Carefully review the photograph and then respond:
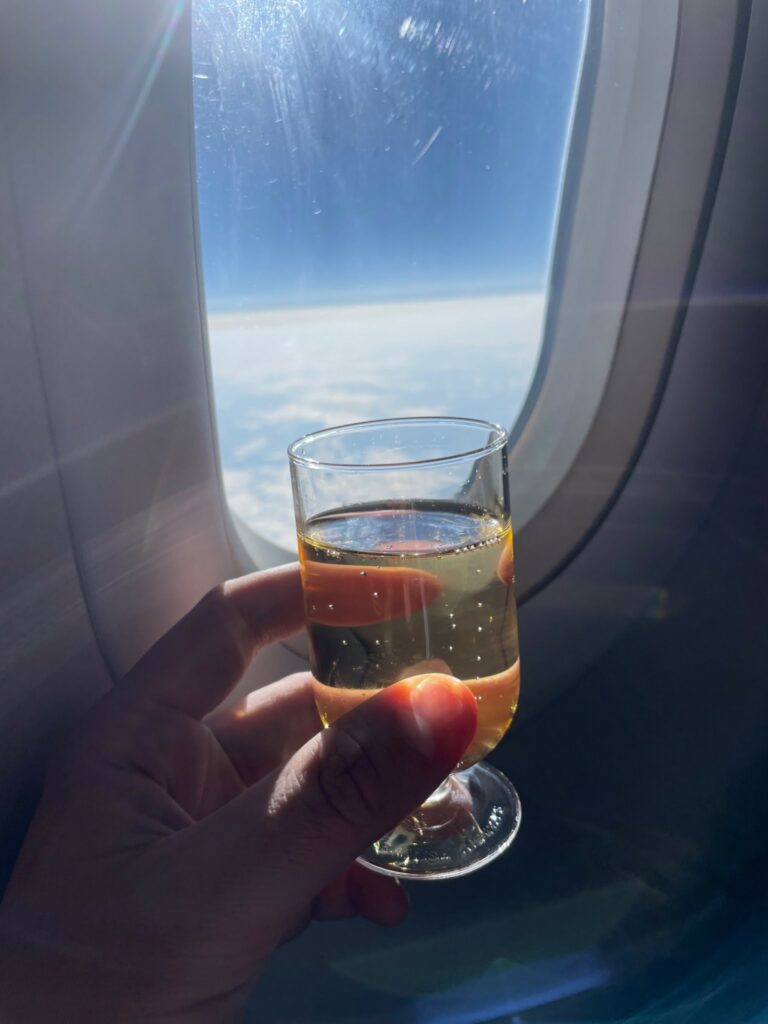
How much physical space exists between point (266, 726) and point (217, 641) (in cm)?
21

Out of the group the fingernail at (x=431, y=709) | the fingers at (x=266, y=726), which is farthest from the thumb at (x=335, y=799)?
the fingers at (x=266, y=726)

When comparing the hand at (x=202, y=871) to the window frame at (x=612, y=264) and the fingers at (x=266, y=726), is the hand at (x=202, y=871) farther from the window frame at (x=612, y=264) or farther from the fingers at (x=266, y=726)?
the window frame at (x=612, y=264)

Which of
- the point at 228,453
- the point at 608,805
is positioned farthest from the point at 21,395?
the point at 608,805

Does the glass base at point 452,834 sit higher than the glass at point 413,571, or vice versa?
the glass at point 413,571

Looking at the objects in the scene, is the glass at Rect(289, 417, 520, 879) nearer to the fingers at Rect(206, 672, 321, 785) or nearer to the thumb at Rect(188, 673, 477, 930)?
the thumb at Rect(188, 673, 477, 930)

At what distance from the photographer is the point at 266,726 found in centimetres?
143

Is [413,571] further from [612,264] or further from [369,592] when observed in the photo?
[612,264]

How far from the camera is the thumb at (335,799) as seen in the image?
874 mm

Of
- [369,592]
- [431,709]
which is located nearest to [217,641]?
[369,592]

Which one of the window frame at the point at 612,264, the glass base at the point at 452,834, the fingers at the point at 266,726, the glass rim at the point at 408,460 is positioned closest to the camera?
the glass rim at the point at 408,460

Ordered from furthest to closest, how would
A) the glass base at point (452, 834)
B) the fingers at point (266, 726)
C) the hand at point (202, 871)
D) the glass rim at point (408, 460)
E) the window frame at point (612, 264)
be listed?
the window frame at point (612, 264) → the fingers at point (266, 726) → the glass base at point (452, 834) → the glass rim at point (408, 460) → the hand at point (202, 871)

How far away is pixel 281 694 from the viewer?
145 centimetres

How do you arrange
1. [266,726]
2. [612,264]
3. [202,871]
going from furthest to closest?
[612,264] → [266,726] → [202,871]

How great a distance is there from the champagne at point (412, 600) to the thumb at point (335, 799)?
10cm
